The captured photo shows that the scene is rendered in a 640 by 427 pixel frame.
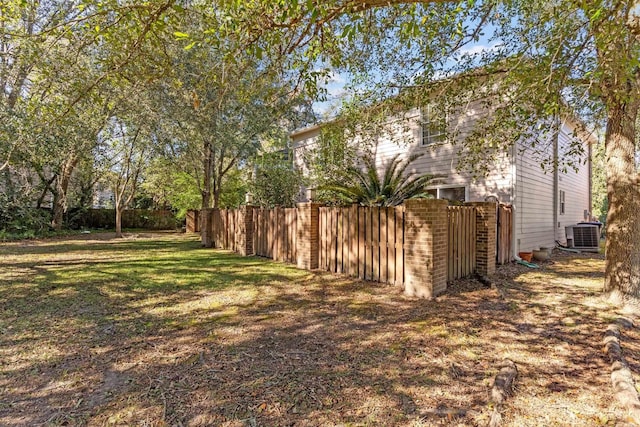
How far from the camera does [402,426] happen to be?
78.8 inches

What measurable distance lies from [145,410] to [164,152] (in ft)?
41.7

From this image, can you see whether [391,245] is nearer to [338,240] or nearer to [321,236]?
[338,240]

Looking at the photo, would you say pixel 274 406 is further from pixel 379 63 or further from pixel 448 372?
pixel 379 63

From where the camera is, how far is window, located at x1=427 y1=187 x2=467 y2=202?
363 inches

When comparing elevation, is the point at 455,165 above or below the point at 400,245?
above

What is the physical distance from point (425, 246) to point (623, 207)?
9.30 ft

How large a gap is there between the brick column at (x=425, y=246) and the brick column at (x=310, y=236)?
7.89ft

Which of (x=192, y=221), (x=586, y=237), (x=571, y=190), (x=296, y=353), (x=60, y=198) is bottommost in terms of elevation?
(x=296, y=353)

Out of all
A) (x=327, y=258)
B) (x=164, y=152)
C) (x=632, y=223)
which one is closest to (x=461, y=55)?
(x=632, y=223)

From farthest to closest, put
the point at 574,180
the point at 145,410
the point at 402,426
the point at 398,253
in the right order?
the point at 574,180 < the point at 398,253 < the point at 145,410 < the point at 402,426

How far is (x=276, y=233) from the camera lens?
27.0ft

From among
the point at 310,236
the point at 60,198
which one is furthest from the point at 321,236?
the point at 60,198

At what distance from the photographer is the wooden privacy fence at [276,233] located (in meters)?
7.71

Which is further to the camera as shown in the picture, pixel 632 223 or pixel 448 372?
pixel 632 223
